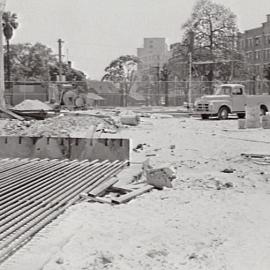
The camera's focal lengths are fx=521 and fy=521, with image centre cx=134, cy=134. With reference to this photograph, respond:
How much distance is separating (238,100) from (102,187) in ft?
74.2

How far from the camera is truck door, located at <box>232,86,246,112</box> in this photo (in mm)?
29422

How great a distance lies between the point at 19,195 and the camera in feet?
24.7

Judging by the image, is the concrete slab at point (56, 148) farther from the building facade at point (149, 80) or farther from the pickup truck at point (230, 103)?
the building facade at point (149, 80)

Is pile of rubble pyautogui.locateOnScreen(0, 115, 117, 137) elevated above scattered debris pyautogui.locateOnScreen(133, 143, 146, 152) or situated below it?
above

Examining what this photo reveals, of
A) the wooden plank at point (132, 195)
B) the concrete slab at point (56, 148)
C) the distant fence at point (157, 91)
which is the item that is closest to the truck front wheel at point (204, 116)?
the distant fence at point (157, 91)

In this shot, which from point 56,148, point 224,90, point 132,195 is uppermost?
point 224,90

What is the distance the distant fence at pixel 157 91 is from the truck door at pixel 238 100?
16613mm

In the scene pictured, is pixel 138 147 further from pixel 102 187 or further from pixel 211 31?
pixel 211 31

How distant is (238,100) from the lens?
96.7ft

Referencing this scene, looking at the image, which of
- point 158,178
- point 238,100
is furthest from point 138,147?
point 238,100

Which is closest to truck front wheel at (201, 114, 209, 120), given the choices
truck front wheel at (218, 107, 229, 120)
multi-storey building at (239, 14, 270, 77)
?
truck front wheel at (218, 107, 229, 120)

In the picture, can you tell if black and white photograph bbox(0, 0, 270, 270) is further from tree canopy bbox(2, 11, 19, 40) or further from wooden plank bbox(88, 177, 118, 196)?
tree canopy bbox(2, 11, 19, 40)

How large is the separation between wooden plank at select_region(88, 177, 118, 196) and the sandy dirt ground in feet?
1.73

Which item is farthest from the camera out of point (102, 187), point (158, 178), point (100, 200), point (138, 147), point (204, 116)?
point (204, 116)
